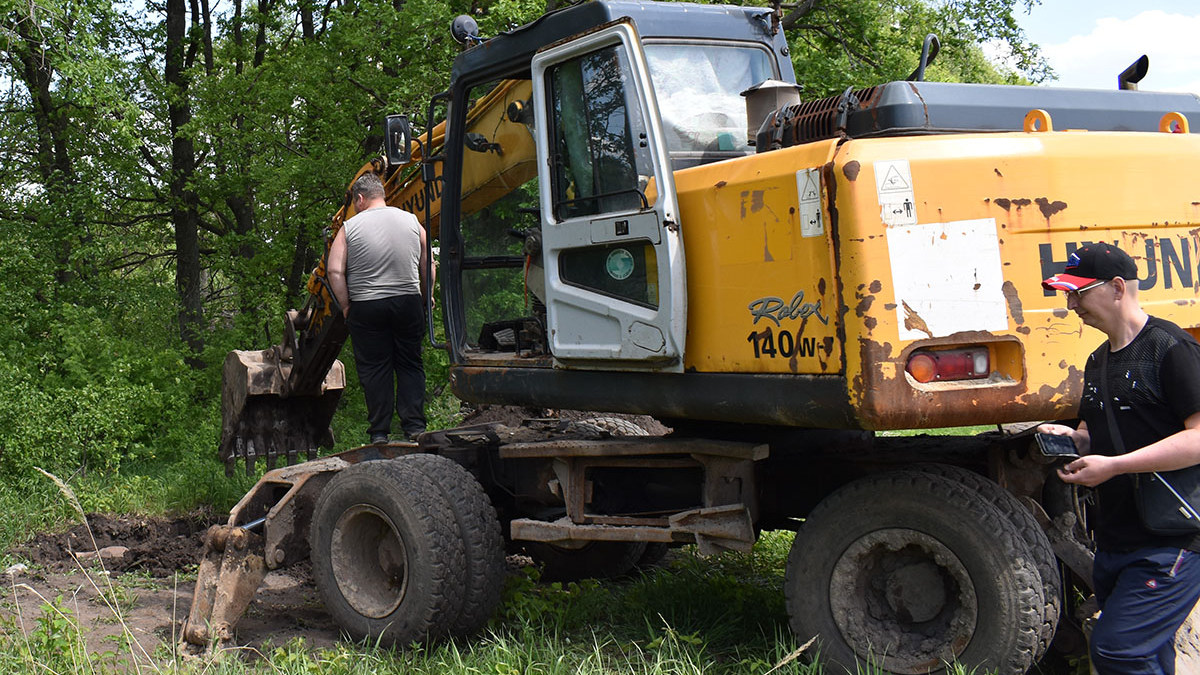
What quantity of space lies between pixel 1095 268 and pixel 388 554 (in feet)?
12.0

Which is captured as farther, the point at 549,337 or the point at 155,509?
the point at 155,509

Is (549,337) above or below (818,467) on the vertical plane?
above

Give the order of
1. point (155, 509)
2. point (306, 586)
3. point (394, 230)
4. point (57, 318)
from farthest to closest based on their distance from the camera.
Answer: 1. point (57, 318)
2. point (155, 509)
3. point (306, 586)
4. point (394, 230)

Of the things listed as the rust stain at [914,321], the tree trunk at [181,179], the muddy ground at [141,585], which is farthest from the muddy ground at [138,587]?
the tree trunk at [181,179]

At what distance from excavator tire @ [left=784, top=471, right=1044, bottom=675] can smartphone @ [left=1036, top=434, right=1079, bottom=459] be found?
506mm

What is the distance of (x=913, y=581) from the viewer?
14.0ft

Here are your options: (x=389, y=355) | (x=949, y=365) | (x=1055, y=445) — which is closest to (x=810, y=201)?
(x=949, y=365)

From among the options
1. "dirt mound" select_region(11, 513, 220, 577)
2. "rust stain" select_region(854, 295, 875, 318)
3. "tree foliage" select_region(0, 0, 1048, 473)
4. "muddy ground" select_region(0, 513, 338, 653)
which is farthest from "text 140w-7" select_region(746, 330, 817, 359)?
"tree foliage" select_region(0, 0, 1048, 473)

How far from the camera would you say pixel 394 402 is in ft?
21.4

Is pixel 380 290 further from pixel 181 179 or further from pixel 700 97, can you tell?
pixel 181 179

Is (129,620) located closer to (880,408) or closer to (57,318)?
(880,408)

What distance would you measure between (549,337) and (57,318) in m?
9.14

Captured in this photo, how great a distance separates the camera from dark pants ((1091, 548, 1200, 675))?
3.36 metres

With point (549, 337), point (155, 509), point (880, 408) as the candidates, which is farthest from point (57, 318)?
point (880, 408)
